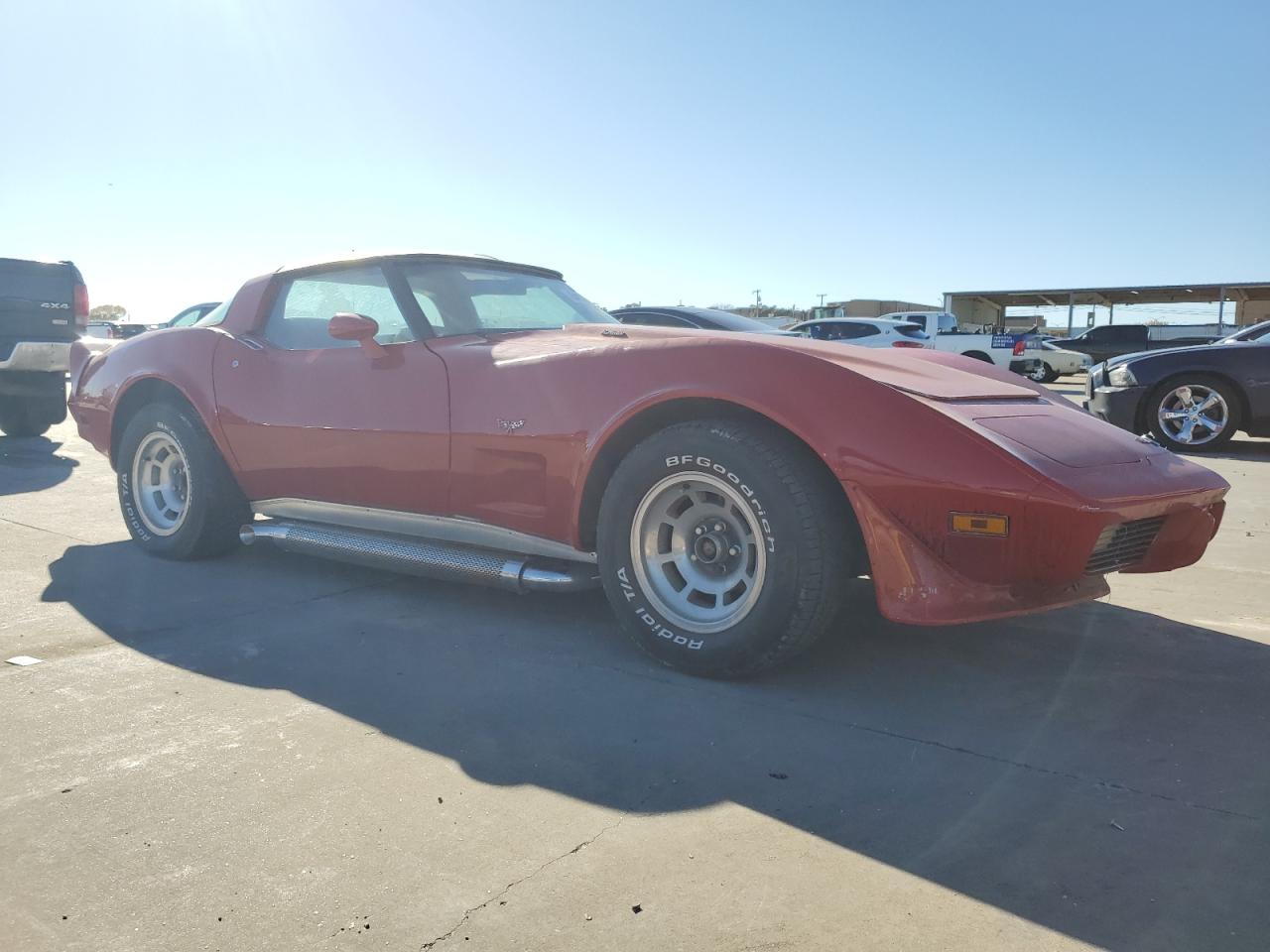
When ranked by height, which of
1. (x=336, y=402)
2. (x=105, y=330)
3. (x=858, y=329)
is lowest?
(x=336, y=402)

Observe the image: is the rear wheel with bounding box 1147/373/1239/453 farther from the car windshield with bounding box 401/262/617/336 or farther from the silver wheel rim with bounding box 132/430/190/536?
the silver wheel rim with bounding box 132/430/190/536

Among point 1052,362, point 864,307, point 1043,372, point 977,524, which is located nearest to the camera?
point 977,524

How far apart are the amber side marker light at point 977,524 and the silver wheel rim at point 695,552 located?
1.88 feet

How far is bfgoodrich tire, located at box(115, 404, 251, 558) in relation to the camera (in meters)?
4.44

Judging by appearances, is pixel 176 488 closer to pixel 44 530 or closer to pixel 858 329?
pixel 44 530

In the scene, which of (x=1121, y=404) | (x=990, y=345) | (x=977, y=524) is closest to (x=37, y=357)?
(x=977, y=524)

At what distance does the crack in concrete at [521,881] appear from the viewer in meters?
1.72

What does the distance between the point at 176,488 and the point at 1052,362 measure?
24725 millimetres

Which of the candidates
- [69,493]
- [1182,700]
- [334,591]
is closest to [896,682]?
[1182,700]

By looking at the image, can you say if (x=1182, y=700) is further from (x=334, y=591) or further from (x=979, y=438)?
(x=334, y=591)

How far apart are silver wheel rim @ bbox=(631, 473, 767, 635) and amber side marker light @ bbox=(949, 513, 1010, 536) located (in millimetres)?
573

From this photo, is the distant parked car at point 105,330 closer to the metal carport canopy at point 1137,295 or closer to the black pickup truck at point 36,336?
the black pickup truck at point 36,336

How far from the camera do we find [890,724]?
262 centimetres

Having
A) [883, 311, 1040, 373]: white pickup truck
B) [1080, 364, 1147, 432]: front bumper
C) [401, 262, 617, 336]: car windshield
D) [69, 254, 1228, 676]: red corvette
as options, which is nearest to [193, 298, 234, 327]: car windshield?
[69, 254, 1228, 676]: red corvette
